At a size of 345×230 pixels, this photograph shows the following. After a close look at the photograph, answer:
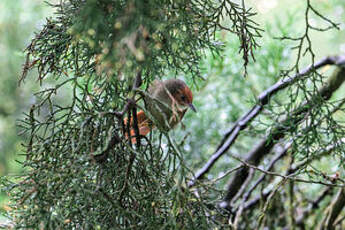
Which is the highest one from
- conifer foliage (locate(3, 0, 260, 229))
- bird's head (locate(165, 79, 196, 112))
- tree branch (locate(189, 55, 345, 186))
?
bird's head (locate(165, 79, 196, 112))

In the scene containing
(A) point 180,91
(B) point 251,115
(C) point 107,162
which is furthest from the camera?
(B) point 251,115

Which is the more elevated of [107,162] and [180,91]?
[180,91]

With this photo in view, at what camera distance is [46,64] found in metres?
0.90

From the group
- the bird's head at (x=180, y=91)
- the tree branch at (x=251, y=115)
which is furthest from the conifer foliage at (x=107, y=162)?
the tree branch at (x=251, y=115)

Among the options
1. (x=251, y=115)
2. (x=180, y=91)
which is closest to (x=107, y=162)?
(x=180, y=91)

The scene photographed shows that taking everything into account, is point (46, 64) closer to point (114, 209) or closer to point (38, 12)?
point (114, 209)

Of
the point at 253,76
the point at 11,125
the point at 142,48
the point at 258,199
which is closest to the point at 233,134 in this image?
the point at 258,199

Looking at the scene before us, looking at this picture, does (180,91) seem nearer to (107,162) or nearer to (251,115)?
(251,115)

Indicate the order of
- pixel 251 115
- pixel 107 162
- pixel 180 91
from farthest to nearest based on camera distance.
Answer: pixel 251 115 < pixel 180 91 < pixel 107 162

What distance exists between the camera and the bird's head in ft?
3.98

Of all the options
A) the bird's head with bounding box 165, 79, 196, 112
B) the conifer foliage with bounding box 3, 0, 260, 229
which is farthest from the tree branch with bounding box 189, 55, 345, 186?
the conifer foliage with bounding box 3, 0, 260, 229

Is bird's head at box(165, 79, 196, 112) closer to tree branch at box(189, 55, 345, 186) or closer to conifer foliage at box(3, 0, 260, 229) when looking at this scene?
tree branch at box(189, 55, 345, 186)

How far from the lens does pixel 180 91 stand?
4.10ft

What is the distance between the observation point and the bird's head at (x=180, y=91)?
47.7 inches
